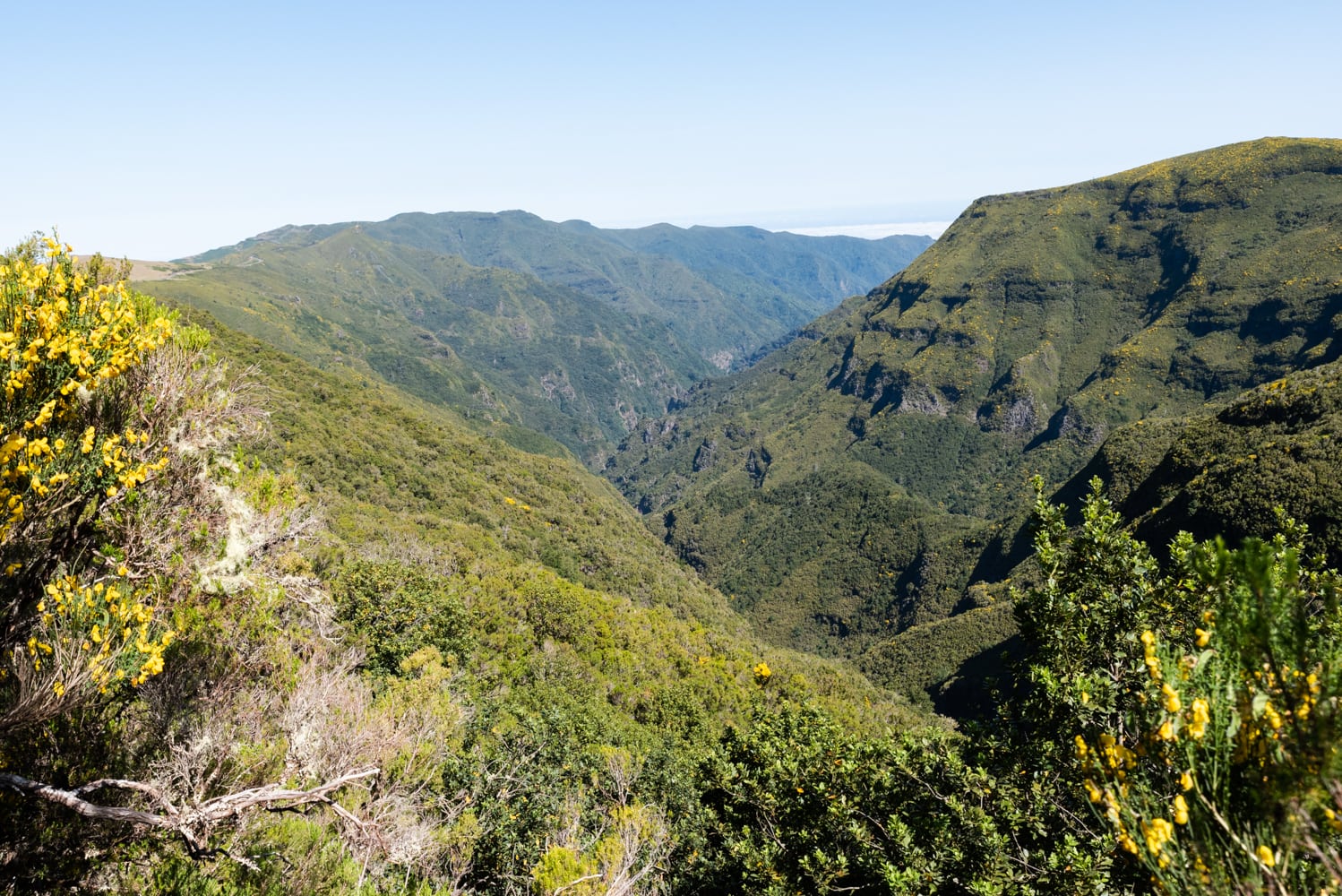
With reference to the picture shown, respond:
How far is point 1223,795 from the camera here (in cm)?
423

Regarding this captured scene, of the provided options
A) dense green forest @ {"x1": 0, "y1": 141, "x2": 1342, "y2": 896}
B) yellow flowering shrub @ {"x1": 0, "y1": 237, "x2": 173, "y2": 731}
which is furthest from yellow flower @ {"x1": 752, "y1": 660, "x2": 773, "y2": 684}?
yellow flowering shrub @ {"x1": 0, "y1": 237, "x2": 173, "y2": 731}

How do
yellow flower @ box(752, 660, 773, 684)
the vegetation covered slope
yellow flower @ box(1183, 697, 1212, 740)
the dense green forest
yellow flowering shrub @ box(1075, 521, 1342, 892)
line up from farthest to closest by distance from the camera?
yellow flower @ box(752, 660, 773, 684) < the vegetation covered slope < the dense green forest < yellow flower @ box(1183, 697, 1212, 740) < yellow flowering shrub @ box(1075, 521, 1342, 892)

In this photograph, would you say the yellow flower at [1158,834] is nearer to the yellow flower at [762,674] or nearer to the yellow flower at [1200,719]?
the yellow flower at [1200,719]

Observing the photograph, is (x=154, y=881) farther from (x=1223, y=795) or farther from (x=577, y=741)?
(x=577, y=741)

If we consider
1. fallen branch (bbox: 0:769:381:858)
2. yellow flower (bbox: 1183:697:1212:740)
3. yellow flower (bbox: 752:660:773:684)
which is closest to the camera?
yellow flower (bbox: 1183:697:1212:740)

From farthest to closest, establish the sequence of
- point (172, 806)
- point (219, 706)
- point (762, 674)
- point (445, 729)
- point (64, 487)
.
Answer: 1. point (762, 674)
2. point (445, 729)
3. point (219, 706)
4. point (64, 487)
5. point (172, 806)

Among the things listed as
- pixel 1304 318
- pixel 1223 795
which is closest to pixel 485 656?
pixel 1223 795

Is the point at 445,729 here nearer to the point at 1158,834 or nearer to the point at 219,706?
A: the point at 219,706

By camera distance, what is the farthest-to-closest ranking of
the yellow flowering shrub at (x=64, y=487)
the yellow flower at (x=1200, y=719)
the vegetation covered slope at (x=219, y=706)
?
the vegetation covered slope at (x=219, y=706) < the yellow flowering shrub at (x=64, y=487) < the yellow flower at (x=1200, y=719)

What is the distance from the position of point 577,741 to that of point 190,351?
26768 millimetres

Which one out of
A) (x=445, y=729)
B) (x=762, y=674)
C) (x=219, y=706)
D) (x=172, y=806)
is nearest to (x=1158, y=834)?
(x=172, y=806)

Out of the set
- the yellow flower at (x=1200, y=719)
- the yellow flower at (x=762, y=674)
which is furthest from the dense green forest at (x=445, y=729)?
the yellow flower at (x=762, y=674)

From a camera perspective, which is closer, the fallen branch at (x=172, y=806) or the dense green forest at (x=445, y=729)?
the dense green forest at (x=445, y=729)

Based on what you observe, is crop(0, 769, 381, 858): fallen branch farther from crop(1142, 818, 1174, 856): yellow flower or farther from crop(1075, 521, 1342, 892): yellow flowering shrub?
crop(1075, 521, 1342, 892): yellow flowering shrub
